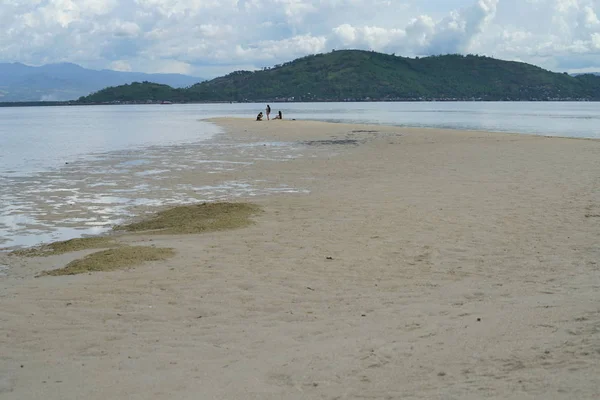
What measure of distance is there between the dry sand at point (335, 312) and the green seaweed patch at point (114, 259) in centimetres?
35

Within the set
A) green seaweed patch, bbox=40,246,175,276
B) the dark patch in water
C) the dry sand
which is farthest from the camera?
the dark patch in water

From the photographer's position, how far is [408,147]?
33438mm

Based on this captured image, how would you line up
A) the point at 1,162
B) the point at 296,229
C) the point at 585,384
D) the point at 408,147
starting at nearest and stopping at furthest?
the point at 585,384 → the point at 296,229 → the point at 1,162 → the point at 408,147

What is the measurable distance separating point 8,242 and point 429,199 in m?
9.80

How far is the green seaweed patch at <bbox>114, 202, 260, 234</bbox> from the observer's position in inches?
522

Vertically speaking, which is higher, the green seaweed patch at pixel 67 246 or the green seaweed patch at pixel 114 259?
the green seaweed patch at pixel 114 259

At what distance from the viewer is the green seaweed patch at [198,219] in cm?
1325

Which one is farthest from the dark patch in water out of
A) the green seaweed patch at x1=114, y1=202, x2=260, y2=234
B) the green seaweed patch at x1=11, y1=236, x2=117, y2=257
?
the green seaweed patch at x1=11, y1=236, x2=117, y2=257

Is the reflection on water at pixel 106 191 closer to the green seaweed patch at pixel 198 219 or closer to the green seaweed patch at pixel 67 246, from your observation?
the green seaweed patch at pixel 67 246

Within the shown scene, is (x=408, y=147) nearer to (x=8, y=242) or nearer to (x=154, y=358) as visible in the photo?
(x=8, y=242)

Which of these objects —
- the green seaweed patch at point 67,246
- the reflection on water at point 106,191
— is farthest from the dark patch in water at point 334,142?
the green seaweed patch at point 67,246

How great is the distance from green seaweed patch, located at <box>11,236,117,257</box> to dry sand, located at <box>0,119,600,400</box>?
506 millimetres

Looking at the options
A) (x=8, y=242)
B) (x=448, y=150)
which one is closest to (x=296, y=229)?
(x=8, y=242)

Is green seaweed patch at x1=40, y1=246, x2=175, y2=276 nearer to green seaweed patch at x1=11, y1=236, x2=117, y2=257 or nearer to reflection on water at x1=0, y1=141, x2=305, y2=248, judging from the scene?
green seaweed patch at x1=11, y1=236, x2=117, y2=257
